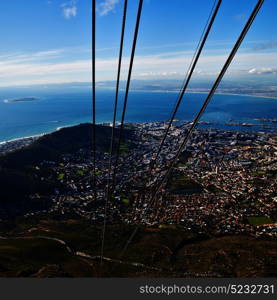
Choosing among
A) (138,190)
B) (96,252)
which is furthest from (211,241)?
(138,190)

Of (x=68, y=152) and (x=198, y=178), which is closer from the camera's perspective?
(x=198, y=178)

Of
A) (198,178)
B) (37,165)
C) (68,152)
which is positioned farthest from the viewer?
(68,152)

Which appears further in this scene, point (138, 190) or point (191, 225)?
point (138, 190)

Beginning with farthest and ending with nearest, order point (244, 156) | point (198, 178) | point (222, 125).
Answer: point (222, 125) < point (244, 156) < point (198, 178)

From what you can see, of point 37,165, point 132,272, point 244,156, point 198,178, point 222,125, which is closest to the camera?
point 132,272

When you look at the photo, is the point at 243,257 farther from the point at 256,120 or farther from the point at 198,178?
the point at 256,120

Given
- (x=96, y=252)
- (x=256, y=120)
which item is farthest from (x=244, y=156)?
(x=256, y=120)

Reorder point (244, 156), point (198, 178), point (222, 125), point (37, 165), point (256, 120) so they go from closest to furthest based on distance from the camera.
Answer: point (198, 178) → point (37, 165) → point (244, 156) → point (222, 125) → point (256, 120)

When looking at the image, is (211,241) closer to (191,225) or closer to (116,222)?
(191,225)
